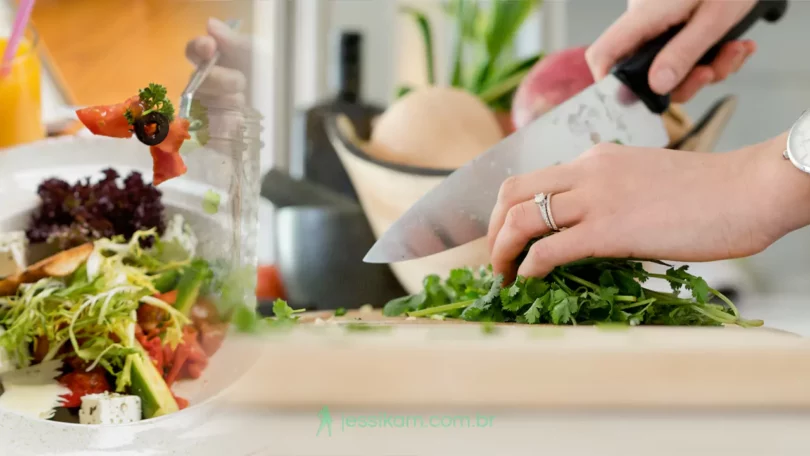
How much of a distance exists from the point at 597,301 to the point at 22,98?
390mm

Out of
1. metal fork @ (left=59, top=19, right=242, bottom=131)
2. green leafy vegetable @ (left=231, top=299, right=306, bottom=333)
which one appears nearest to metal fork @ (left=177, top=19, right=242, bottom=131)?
metal fork @ (left=59, top=19, right=242, bottom=131)

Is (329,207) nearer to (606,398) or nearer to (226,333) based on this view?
(226,333)

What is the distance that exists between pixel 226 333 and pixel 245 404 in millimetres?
99

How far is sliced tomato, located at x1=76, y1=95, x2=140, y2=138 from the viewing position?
0.39 meters

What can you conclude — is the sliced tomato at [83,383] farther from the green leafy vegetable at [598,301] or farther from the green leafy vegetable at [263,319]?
the green leafy vegetable at [598,301]

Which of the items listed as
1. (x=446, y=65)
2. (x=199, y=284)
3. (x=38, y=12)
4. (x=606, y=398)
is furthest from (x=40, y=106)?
(x=446, y=65)

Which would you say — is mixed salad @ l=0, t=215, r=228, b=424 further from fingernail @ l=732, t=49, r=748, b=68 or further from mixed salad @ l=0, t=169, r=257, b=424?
fingernail @ l=732, t=49, r=748, b=68

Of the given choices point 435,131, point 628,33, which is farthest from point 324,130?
point 628,33

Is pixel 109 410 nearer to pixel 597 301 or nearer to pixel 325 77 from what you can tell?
pixel 597 301

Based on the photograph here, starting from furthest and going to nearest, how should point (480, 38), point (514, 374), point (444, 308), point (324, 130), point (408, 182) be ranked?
point (480, 38), point (324, 130), point (408, 182), point (444, 308), point (514, 374)

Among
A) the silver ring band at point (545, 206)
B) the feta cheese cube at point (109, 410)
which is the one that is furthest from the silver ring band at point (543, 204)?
the feta cheese cube at point (109, 410)

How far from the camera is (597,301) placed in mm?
478

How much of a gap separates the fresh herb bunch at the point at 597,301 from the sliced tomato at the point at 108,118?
236 millimetres

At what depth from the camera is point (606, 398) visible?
0.32 metres
